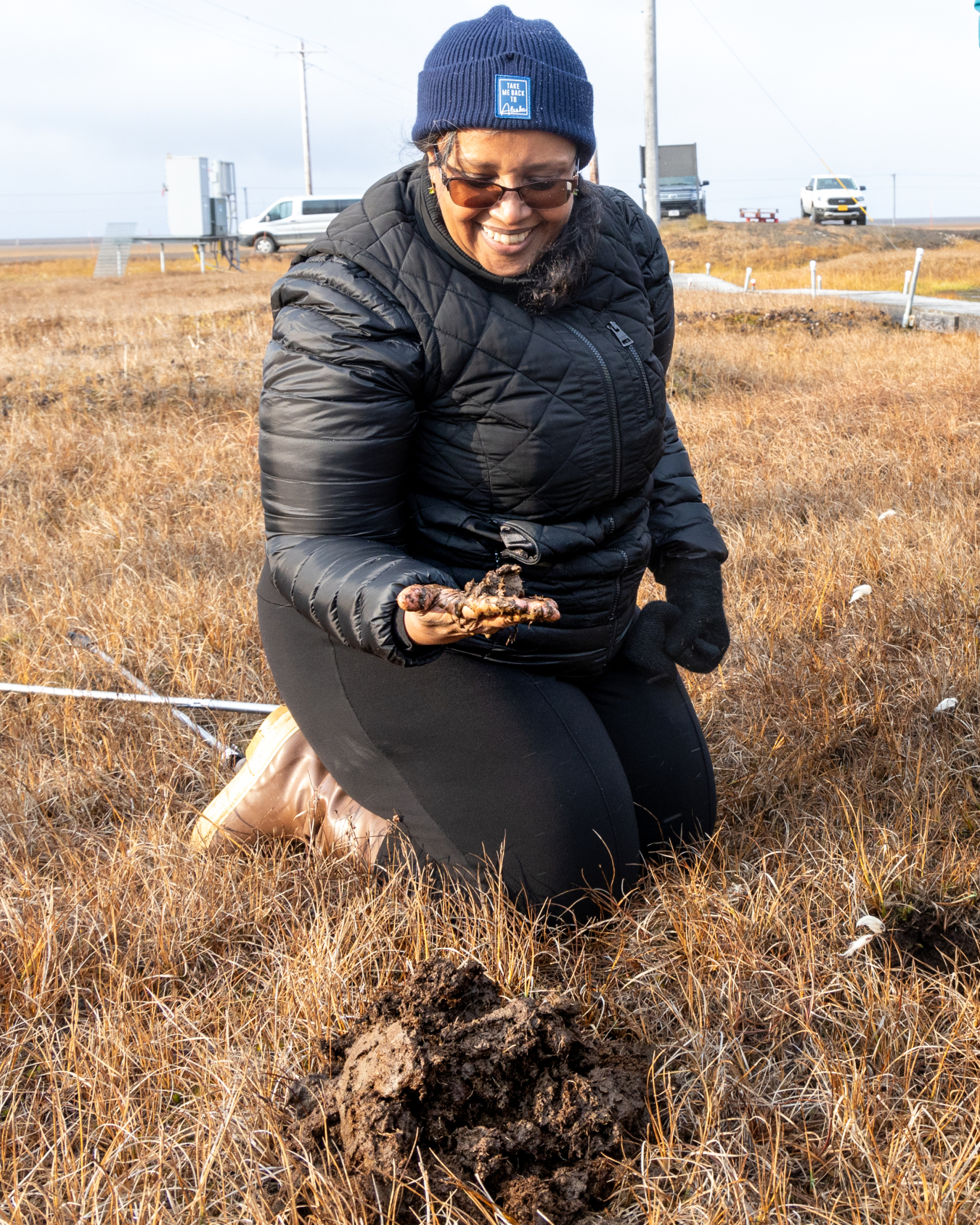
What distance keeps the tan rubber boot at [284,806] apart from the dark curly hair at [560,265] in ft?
3.54

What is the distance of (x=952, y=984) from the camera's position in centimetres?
189

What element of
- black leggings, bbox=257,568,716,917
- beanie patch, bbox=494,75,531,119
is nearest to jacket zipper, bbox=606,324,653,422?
beanie patch, bbox=494,75,531,119

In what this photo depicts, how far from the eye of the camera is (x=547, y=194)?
6.58ft

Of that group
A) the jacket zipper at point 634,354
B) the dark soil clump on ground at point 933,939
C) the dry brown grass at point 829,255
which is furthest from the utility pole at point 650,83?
the dark soil clump on ground at point 933,939

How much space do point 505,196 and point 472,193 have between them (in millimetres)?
62

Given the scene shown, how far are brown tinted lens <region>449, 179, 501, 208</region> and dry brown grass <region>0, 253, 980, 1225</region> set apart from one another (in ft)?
4.24

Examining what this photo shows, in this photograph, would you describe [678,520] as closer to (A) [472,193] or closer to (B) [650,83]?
(A) [472,193]

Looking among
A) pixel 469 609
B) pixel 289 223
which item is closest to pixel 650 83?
pixel 289 223

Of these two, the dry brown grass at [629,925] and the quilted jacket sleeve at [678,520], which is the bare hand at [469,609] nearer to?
the dry brown grass at [629,925]

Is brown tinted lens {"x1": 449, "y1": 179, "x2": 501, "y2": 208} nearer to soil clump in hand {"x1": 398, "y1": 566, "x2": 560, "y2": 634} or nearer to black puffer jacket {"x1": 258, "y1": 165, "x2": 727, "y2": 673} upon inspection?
black puffer jacket {"x1": 258, "y1": 165, "x2": 727, "y2": 673}

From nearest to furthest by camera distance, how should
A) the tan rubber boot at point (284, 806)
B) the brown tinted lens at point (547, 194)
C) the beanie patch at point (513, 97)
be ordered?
the beanie patch at point (513, 97), the brown tinted lens at point (547, 194), the tan rubber boot at point (284, 806)

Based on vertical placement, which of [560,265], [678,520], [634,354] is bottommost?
[678,520]

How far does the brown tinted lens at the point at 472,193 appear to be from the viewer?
196 cm

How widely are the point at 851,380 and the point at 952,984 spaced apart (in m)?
5.72
